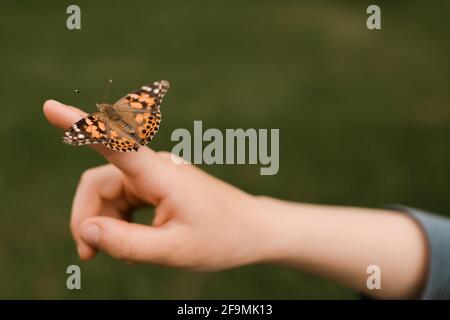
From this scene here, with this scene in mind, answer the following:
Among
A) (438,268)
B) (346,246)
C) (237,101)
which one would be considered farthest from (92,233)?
(237,101)

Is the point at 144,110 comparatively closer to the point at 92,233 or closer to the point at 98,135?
the point at 98,135

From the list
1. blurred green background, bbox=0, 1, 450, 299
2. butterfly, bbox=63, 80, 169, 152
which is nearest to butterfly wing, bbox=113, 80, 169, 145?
butterfly, bbox=63, 80, 169, 152

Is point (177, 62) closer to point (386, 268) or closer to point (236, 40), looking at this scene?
point (236, 40)

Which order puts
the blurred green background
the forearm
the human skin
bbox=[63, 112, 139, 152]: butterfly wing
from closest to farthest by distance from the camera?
1. bbox=[63, 112, 139, 152]: butterfly wing
2. the human skin
3. the forearm
4. the blurred green background

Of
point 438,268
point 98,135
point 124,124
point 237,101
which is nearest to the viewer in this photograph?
point 98,135

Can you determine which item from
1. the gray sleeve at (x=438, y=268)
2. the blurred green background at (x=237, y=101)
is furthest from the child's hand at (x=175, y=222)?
the blurred green background at (x=237, y=101)

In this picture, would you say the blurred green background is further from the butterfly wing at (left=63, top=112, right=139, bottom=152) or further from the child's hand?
the butterfly wing at (left=63, top=112, right=139, bottom=152)

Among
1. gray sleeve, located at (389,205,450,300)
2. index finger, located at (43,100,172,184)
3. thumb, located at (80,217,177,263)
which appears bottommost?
gray sleeve, located at (389,205,450,300)
